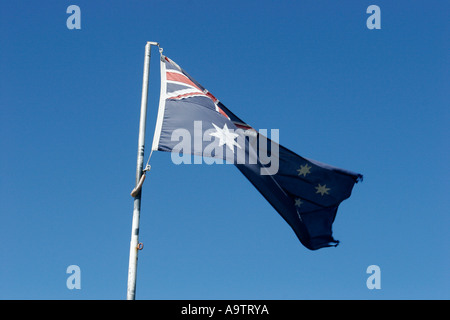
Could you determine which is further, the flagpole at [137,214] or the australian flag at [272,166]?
the australian flag at [272,166]

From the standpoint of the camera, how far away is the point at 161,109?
19156 millimetres

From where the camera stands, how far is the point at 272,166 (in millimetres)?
20703

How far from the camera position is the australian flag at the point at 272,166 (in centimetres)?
1948

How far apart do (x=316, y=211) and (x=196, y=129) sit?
468cm

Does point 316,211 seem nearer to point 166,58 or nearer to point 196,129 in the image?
point 196,129

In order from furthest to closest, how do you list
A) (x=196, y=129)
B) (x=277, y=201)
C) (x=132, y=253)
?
1. (x=277, y=201)
2. (x=196, y=129)
3. (x=132, y=253)

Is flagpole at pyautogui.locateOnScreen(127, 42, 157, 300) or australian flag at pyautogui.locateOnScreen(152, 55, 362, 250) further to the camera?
australian flag at pyautogui.locateOnScreen(152, 55, 362, 250)

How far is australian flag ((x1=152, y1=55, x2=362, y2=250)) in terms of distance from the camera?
1948 centimetres

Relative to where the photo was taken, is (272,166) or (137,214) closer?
(137,214)
